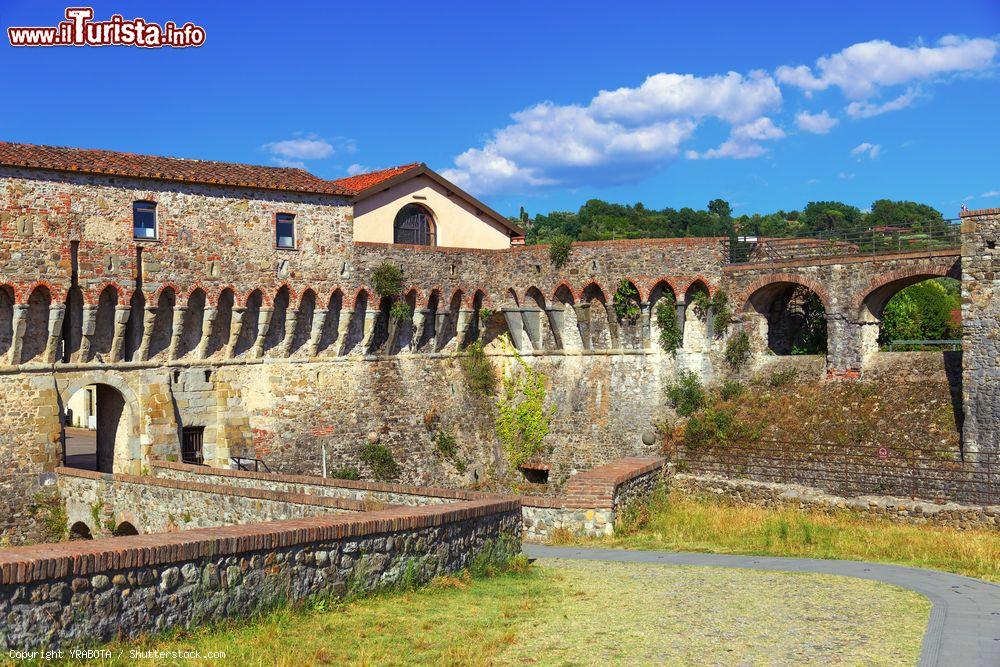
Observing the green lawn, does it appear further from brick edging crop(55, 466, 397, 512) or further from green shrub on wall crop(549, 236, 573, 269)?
green shrub on wall crop(549, 236, 573, 269)

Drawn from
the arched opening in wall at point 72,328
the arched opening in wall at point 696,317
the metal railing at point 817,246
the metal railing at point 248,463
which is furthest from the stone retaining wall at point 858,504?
the arched opening in wall at point 72,328

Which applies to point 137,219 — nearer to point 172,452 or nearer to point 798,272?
point 172,452

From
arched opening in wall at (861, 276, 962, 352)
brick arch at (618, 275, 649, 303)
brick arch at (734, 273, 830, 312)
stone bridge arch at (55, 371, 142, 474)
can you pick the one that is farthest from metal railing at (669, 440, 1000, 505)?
arched opening in wall at (861, 276, 962, 352)

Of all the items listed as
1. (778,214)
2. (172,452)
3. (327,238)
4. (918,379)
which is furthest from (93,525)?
(778,214)

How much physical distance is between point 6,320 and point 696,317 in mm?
19968

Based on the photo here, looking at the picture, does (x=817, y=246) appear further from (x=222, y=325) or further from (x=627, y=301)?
(x=222, y=325)

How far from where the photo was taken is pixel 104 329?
86.0 feet

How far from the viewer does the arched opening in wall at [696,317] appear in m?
29.2

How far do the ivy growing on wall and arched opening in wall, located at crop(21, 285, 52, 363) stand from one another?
1682cm

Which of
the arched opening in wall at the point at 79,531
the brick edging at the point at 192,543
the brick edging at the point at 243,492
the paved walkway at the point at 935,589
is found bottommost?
the arched opening in wall at the point at 79,531

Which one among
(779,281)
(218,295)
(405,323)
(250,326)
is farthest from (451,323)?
(779,281)

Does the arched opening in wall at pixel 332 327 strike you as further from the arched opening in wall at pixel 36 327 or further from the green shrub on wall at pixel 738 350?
the green shrub on wall at pixel 738 350

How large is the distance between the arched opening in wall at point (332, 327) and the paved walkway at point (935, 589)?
14.2 meters

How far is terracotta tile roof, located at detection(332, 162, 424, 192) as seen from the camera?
31.2 metres
